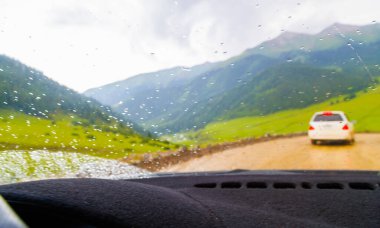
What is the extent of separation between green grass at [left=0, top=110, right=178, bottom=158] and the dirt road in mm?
2310

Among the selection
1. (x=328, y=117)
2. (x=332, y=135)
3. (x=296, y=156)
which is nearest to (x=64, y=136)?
(x=296, y=156)

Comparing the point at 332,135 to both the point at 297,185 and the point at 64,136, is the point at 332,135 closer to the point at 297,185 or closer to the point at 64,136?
the point at 297,185

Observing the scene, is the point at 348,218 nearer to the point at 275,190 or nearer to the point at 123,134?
the point at 275,190

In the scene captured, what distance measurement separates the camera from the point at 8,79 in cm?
317

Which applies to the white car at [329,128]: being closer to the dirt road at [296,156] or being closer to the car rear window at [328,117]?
the car rear window at [328,117]

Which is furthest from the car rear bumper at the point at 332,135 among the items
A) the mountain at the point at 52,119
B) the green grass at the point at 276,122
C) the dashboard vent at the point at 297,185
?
the dashboard vent at the point at 297,185

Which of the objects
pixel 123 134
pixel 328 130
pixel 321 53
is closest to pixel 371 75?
pixel 321 53

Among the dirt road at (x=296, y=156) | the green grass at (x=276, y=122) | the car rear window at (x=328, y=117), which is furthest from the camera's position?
the car rear window at (x=328, y=117)

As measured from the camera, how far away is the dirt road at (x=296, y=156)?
7.05m

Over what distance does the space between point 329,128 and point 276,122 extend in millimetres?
2966

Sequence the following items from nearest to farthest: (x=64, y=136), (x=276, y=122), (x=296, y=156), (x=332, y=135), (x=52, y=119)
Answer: (x=52, y=119) → (x=64, y=136) → (x=276, y=122) → (x=296, y=156) → (x=332, y=135)

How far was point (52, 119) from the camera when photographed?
3.28m

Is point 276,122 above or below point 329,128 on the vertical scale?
below

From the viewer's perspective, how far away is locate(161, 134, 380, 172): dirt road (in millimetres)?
7051
